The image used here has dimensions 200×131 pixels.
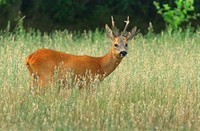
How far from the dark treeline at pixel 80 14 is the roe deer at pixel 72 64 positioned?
1317 centimetres

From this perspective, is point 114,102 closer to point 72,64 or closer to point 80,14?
point 72,64

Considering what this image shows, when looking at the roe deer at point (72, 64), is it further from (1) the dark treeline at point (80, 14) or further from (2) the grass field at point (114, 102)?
(1) the dark treeline at point (80, 14)

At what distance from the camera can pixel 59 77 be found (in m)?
12.0

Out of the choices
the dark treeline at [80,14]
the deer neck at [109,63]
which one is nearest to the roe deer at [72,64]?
the deer neck at [109,63]

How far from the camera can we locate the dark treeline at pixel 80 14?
26.1 m

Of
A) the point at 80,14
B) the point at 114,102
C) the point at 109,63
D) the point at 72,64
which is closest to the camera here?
the point at 114,102

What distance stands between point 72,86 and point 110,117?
46.1 inches

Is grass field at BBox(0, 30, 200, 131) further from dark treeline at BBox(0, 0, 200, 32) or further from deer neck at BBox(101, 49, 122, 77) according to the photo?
dark treeline at BBox(0, 0, 200, 32)

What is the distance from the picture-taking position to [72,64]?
12289 mm

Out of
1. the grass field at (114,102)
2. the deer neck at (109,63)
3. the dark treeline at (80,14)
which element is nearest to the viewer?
the grass field at (114,102)

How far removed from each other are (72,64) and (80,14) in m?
14.5

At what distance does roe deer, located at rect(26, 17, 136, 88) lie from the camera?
477 inches

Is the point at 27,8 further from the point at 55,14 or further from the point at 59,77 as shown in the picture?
the point at 59,77

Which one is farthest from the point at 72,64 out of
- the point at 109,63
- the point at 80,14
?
the point at 80,14
